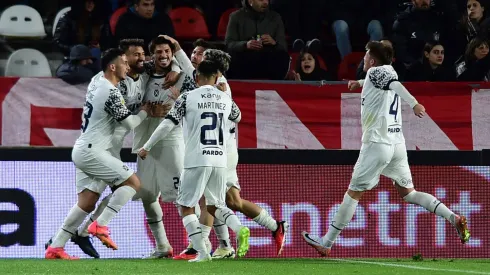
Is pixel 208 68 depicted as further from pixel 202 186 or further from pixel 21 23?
pixel 21 23

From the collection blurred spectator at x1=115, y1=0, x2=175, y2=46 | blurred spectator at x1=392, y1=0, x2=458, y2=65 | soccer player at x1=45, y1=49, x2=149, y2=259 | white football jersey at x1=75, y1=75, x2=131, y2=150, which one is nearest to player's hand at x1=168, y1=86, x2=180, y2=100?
soccer player at x1=45, y1=49, x2=149, y2=259

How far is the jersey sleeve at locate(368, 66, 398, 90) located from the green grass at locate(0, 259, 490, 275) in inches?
68.8

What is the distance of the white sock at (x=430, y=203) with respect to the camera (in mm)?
12445

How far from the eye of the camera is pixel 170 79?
12.6 m

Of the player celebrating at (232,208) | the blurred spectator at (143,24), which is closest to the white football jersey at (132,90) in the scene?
the player celebrating at (232,208)

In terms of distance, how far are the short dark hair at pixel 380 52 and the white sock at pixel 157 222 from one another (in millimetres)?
2746

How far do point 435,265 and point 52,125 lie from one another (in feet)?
16.8

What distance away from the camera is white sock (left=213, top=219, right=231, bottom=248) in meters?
12.7

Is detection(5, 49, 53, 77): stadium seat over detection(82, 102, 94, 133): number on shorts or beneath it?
over

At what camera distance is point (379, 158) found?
40.6 feet

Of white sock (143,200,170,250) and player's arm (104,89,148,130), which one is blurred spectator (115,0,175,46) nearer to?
white sock (143,200,170,250)

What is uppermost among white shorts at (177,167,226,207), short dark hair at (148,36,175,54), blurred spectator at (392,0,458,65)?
blurred spectator at (392,0,458,65)

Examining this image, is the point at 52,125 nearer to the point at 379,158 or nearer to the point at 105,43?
the point at 105,43

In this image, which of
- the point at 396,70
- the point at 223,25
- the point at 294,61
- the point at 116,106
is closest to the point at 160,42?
the point at 116,106
